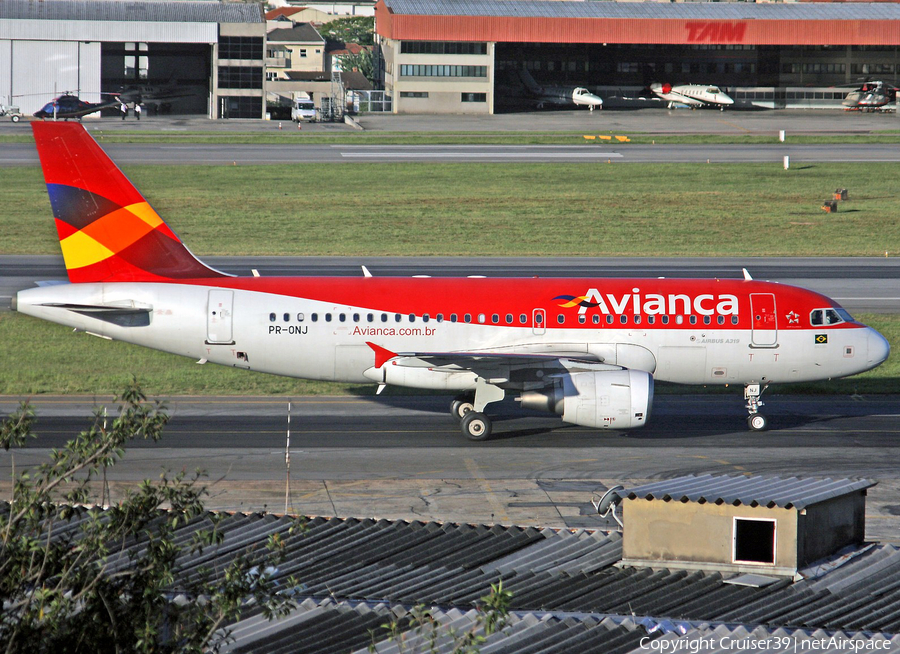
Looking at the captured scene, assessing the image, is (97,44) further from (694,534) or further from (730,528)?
(730,528)

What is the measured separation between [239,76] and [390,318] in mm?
99984

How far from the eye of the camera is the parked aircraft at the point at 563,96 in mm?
135000

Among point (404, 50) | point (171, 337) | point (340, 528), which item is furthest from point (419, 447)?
point (404, 50)

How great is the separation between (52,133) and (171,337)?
6.89 meters

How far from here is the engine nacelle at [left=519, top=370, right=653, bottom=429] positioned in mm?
29859

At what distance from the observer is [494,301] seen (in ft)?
106

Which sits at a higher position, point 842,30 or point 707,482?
point 842,30

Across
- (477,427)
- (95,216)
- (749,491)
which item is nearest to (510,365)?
(477,427)

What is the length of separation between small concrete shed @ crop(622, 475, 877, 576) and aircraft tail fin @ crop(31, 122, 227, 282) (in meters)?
19.4

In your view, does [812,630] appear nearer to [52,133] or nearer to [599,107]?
[52,133]

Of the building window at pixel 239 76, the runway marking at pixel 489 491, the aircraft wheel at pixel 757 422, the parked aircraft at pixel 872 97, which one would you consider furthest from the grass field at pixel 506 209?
the parked aircraft at pixel 872 97

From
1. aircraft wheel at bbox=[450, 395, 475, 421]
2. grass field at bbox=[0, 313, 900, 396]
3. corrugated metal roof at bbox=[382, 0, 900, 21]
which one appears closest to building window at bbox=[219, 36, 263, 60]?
corrugated metal roof at bbox=[382, 0, 900, 21]

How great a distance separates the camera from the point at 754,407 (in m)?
33.8

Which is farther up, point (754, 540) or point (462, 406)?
point (754, 540)
